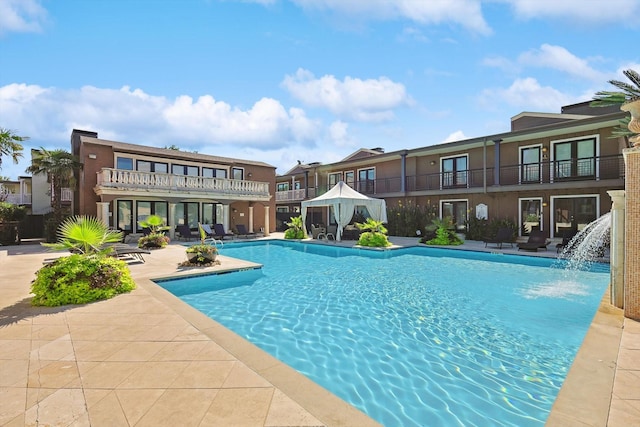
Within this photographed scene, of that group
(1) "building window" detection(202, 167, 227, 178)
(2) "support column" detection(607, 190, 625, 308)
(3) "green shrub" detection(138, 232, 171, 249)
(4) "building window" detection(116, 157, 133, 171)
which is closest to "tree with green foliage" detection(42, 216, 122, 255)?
(3) "green shrub" detection(138, 232, 171, 249)

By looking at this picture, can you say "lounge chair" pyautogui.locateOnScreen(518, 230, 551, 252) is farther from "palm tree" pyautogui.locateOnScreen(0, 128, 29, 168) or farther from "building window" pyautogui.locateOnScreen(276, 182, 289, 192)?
"palm tree" pyautogui.locateOnScreen(0, 128, 29, 168)

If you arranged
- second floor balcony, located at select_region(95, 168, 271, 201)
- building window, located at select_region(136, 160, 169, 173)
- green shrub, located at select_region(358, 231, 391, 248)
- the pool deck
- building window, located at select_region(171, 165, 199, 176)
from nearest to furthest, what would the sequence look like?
the pool deck → green shrub, located at select_region(358, 231, 391, 248) → second floor balcony, located at select_region(95, 168, 271, 201) → building window, located at select_region(136, 160, 169, 173) → building window, located at select_region(171, 165, 199, 176)

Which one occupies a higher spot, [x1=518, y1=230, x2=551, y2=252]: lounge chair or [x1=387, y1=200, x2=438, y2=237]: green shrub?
[x1=387, y1=200, x2=438, y2=237]: green shrub

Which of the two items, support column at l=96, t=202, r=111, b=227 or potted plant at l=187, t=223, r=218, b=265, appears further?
support column at l=96, t=202, r=111, b=227

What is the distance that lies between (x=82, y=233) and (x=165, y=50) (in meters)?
8.40

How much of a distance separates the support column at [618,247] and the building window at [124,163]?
2237cm

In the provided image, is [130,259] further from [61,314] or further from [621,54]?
[621,54]

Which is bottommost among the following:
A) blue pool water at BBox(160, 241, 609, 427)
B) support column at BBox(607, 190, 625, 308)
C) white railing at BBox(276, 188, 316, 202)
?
blue pool water at BBox(160, 241, 609, 427)

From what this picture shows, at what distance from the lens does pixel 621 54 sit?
12.4 m

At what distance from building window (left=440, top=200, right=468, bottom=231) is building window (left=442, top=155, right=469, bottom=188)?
110 cm

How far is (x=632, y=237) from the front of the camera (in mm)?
4926

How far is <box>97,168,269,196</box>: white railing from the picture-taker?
1775 cm

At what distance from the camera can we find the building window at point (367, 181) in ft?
81.7

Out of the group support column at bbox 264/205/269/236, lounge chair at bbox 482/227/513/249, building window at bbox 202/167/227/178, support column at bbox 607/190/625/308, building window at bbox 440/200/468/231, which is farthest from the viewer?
support column at bbox 264/205/269/236
